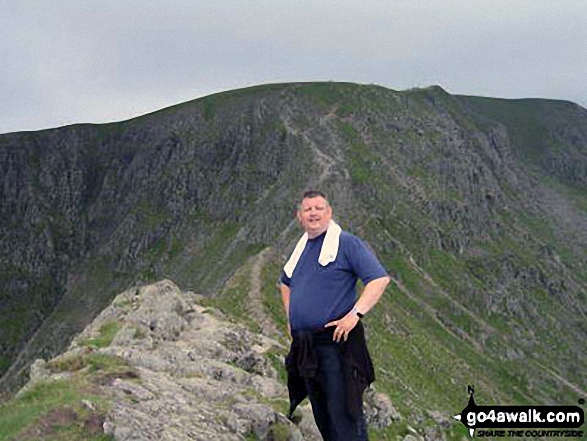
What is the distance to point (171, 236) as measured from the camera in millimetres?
176125

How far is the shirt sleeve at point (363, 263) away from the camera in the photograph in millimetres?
12312

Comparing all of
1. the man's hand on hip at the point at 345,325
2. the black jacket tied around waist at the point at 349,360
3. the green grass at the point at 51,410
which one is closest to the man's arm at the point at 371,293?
the man's hand on hip at the point at 345,325

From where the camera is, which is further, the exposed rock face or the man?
the exposed rock face

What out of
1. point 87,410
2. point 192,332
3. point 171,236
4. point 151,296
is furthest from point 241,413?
point 171,236

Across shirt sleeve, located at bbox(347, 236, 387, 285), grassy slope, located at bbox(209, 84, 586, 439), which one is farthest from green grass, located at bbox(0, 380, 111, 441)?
grassy slope, located at bbox(209, 84, 586, 439)

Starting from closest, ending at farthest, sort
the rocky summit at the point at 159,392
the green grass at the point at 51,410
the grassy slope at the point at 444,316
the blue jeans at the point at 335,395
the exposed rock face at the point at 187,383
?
1. the blue jeans at the point at 335,395
2. the green grass at the point at 51,410
3. the rocky summit at the point at 159,392
4. the exposed rock face at the point at 187,383
5. the grassy slope at the point at 444,316

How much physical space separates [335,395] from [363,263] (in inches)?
100.0

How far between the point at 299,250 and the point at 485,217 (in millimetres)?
172083

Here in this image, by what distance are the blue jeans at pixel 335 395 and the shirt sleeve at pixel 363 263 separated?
143 cm

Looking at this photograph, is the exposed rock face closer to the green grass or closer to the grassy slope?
the green grass

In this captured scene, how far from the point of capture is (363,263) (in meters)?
12.4

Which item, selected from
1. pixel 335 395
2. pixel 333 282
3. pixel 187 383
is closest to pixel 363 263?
pixel 333 282

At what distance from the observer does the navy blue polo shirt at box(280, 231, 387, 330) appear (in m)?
12.4

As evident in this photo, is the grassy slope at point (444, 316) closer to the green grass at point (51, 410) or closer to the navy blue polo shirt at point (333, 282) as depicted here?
the green grass at point (51, 410)
